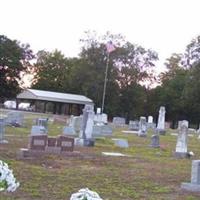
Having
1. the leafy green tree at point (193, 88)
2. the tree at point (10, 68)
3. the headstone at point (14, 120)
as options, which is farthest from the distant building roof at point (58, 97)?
the headstone at point (14, 120)

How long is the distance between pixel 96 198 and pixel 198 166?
8.22 meters

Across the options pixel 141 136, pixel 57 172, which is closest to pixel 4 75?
pixel 141 136

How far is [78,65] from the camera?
8525cm

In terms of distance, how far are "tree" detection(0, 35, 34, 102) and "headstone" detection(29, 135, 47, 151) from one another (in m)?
61.7

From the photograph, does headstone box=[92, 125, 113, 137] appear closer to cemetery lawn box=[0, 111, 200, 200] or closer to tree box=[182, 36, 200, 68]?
cemetery lawn box=[0, 111, 200, 200]

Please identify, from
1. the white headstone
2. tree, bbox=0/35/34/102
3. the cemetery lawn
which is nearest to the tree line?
tree, bbox=0/35/34/102

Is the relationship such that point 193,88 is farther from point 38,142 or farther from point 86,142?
point 38,142

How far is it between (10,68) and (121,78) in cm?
1684

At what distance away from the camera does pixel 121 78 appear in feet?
284

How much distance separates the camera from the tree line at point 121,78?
266 ft

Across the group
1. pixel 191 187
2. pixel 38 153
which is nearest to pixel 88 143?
pixel 38 153

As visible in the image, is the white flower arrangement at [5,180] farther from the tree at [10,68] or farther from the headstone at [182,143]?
the tree at [10,68]

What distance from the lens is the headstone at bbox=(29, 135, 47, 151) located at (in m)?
18.3

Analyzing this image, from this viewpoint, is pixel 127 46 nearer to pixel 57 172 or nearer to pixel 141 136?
pixel 141 136
